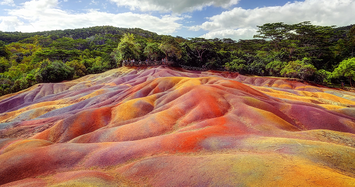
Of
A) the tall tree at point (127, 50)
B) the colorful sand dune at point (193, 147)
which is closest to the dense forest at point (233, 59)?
the tall tree at point (127, 50)

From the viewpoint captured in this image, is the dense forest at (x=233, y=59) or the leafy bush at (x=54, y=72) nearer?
the dense forest at (x=233, y=59)

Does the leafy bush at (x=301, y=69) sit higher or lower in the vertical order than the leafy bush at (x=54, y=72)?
higher

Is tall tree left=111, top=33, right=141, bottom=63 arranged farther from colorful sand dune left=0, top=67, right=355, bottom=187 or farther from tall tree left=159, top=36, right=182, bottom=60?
colorful sand dune left=0, top=67, right=355, bottom=187

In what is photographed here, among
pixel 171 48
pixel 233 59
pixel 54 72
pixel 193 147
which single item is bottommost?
pixel 193 147

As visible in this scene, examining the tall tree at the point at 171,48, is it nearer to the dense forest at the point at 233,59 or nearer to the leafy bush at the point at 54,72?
the dense forest at the point at 233,59

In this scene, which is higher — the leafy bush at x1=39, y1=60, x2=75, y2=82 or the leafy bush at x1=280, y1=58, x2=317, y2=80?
the leafy bush at x1=280, y1=58, x2=317, y2=80

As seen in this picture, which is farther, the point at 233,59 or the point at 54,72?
the point at 233,59

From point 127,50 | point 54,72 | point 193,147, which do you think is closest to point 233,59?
point 127,50

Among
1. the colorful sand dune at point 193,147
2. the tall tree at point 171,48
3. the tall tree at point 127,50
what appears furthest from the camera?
the tall tree at point 171,48

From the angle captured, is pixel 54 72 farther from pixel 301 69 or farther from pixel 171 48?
pixel 301 69

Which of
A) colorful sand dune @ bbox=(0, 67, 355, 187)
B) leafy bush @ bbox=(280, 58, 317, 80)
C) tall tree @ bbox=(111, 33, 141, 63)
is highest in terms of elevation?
tall tree @ bbox=(111, 33, 141, 63)

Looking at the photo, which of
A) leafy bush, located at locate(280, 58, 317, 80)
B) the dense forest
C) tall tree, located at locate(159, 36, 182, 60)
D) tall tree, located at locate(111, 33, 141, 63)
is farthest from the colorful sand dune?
tall tree, located at locate(111, 33, 141, 63)

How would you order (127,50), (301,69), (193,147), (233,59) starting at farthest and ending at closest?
(233,59) < (127,50) < (301,69) < (193,147)
